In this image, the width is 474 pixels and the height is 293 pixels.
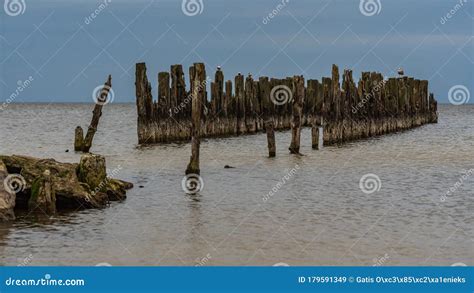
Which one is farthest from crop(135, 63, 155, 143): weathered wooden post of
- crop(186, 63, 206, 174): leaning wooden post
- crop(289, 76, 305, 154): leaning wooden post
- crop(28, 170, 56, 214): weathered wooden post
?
crop(28, 170, 56, 214): weathered wooden post

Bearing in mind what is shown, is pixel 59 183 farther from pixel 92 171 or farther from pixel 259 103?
pixel 259 103

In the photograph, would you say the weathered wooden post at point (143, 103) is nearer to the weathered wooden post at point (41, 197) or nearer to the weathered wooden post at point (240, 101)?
the weathered wooden post at point (240, 101)

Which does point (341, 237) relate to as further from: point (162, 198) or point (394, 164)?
point (394, 164)

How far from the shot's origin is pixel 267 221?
1463 cm

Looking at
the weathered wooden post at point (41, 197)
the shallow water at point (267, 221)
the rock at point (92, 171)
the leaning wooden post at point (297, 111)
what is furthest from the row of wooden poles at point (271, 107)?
the weathered wooden post at point (41, 197)

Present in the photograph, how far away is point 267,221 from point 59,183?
13.5 feet

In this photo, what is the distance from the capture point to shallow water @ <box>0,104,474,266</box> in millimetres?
11562

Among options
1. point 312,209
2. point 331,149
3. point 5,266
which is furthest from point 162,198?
point 331,149

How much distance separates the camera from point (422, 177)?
2184cm

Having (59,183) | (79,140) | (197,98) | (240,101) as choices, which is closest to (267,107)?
(240,101)

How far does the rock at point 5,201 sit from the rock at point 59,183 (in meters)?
0.57

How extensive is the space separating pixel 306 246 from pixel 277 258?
3.10ft

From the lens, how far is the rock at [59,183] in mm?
14562

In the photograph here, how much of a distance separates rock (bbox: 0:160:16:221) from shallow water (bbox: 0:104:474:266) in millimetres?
286
